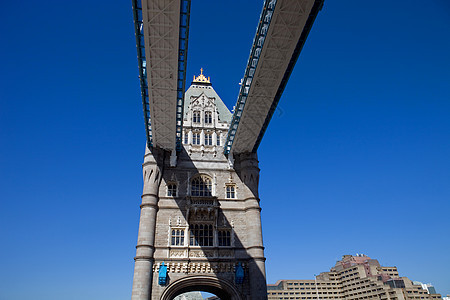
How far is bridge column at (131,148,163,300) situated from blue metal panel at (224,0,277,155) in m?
9.48

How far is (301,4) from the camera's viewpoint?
23.5 metres

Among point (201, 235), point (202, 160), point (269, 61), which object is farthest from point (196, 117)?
point (269, 61)

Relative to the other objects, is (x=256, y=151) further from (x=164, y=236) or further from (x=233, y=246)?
(x=164, y=236)

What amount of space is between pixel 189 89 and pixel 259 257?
2442 centimetres

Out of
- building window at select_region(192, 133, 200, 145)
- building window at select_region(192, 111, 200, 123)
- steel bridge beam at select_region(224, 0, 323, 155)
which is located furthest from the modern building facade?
steel bridge beam at select_region(224, 0, 323, 155)

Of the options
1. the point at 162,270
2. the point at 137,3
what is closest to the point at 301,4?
the point at 137,3

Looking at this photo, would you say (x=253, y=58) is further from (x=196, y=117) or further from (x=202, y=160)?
(x=196, y=117)

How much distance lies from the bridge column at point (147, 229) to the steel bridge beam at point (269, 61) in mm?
9514

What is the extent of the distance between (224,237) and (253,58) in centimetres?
1891

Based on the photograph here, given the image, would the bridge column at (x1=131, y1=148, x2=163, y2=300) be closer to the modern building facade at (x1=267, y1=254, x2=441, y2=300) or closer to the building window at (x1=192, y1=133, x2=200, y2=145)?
the building window at (x1=192, y1=133, x2=200, y2=145)

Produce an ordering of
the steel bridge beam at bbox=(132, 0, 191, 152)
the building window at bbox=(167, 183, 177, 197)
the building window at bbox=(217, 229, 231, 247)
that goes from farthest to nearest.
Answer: the building window at bbox=(167, 183, 177, 197), the building window at bbox=(217, 229, 231, 247), the steel bridge beam at bbox=(132, 0, 191, 152)

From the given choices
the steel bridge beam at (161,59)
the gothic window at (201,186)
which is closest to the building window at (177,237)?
the gothic window at (201,186)

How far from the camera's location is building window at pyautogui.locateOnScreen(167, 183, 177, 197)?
3816cm

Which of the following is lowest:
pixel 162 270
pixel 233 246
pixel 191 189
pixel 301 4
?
pixel 162 270
